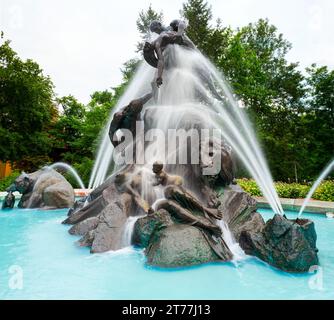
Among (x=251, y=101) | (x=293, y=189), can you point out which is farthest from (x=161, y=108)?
(x=251, y=101)

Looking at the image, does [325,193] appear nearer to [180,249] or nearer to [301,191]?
[301,191]

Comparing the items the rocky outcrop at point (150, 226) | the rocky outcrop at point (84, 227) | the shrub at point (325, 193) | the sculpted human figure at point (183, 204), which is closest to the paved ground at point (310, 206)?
the shrub at point (325, 193)

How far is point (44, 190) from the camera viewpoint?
41.7 feet

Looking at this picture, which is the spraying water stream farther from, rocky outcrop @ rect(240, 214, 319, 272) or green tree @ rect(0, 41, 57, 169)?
green tree @ rect(0, 41, 57, 169)

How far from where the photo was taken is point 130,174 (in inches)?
308

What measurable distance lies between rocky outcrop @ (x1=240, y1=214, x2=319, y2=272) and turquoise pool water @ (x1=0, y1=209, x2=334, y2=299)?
0.15m

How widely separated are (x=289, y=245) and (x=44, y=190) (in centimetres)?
1002

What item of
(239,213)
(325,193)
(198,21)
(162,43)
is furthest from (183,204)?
(198,21)

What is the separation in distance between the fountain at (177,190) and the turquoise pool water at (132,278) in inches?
12.1

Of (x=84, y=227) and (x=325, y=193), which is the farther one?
(x=325, y=193)

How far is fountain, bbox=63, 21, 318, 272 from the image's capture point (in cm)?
547

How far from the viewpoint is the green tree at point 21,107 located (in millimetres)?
26609
